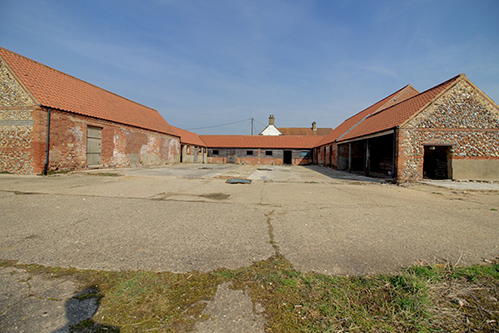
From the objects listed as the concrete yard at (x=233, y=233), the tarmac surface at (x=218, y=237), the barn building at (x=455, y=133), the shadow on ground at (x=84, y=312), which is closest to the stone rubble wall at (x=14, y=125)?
the concrete yard at (x=233, y=233)

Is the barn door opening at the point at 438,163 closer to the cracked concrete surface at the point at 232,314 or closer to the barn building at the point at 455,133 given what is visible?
the barn building at the point at 455,133

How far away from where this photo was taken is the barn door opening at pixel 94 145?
1511cm

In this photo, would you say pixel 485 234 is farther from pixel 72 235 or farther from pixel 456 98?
pixel 456 98

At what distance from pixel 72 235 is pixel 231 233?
257cm

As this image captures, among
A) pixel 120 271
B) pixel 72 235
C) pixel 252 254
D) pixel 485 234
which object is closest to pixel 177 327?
pixel 120 271

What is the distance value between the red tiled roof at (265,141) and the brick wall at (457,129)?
21.2 metres

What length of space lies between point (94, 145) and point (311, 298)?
59.1 feet

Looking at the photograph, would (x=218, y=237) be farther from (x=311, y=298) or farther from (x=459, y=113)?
(x=459, y=113)

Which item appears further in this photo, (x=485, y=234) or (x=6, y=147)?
(x=6, y=147)

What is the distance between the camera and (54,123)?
1277cm

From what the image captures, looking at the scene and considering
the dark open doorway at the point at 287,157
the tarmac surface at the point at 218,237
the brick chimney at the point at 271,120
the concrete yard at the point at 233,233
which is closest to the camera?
the tarmac surface at the point at 218,237

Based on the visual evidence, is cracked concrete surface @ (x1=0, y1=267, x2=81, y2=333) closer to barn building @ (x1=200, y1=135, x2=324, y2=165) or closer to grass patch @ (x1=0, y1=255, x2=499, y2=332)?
grass patch @ (x1=0, y1=255, x2=499, y2=332)

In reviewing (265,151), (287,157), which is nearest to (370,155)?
(287,157)

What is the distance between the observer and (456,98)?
12414 mm
